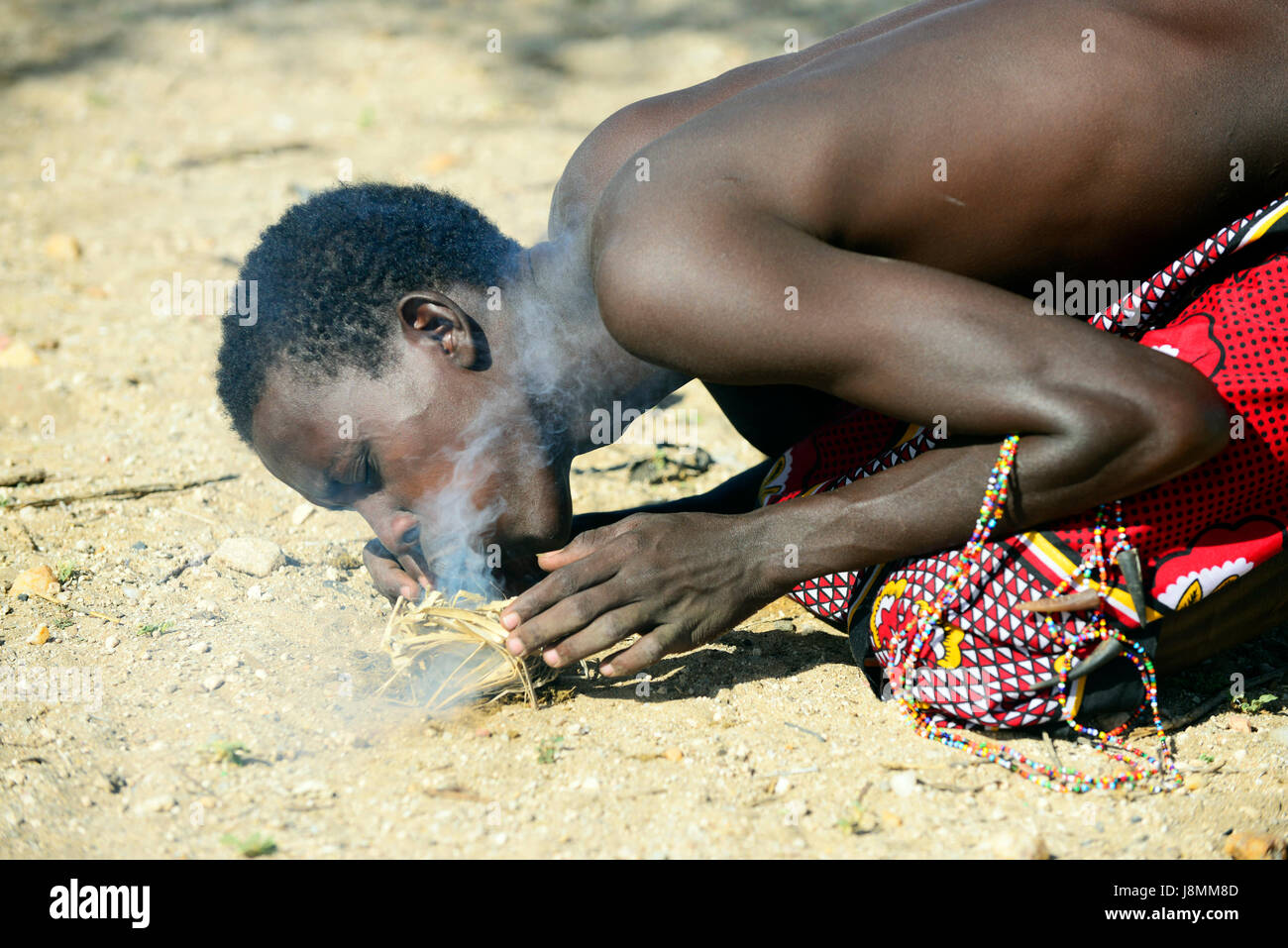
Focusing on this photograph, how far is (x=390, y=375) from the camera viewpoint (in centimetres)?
236

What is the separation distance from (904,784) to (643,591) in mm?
650

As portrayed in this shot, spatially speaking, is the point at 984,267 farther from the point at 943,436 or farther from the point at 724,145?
the point at 724,145

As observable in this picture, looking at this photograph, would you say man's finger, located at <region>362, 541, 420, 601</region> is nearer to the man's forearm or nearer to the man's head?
the man's head

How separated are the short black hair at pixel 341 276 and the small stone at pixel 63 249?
3.21 m

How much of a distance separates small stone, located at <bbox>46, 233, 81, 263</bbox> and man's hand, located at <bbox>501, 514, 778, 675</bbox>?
3902 mm

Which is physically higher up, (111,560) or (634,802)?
(111,560)

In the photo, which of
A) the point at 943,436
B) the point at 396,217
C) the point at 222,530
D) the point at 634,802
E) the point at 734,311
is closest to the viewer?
the point at 734,311

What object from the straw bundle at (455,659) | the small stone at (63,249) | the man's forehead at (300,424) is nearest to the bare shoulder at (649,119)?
the man's forehead at (300,424)

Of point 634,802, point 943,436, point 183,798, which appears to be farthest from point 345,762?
point 943,436

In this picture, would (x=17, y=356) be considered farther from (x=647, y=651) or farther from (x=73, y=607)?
(x=647, y=651)

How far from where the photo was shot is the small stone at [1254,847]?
203cm

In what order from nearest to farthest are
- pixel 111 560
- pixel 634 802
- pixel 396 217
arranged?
pixel 634 802 < pixel 396 217 < pixel 111 560

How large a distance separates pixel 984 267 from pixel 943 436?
1.18ft

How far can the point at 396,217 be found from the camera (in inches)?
97.1
